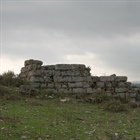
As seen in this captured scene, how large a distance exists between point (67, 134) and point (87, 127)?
1154 mm

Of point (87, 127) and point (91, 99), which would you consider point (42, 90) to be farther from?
point (87, 127)

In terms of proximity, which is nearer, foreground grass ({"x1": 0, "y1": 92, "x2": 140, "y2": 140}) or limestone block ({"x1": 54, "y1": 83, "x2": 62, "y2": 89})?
foreground grass ({"x1": 0, "y1": 92, "x2": 140, "y2": 140})

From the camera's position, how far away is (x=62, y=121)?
33.4 ft

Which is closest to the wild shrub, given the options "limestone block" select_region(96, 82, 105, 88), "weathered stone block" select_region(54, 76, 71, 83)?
"weathered stone block" select_region(54, 76, 71, 83)

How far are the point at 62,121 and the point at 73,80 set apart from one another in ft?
20.1

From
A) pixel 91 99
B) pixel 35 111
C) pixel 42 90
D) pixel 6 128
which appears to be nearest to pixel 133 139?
pixel 6 128

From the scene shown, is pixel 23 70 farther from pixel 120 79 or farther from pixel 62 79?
pixel 120 79

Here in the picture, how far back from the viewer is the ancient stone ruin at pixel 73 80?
52.8 feet

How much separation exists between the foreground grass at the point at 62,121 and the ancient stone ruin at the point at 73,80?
2.07 meters

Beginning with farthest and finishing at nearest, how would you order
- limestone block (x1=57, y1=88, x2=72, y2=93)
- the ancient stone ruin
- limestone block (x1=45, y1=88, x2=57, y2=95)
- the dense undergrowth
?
the ancient stone ruin < limestone block (x1=57, y1=88, x2=72, y2=93) < limestone block (x1=45, y1=88, x2=57, y2=95) < the dense undergrowth

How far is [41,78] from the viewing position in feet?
53.0

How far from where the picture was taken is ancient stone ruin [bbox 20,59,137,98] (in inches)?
634

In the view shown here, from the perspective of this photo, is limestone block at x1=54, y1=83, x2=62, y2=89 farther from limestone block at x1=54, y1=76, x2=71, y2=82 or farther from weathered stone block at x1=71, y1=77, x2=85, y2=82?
weathered stone block at x1=71, y1=77, x2=85, y2=82

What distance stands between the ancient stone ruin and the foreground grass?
2.07 m
